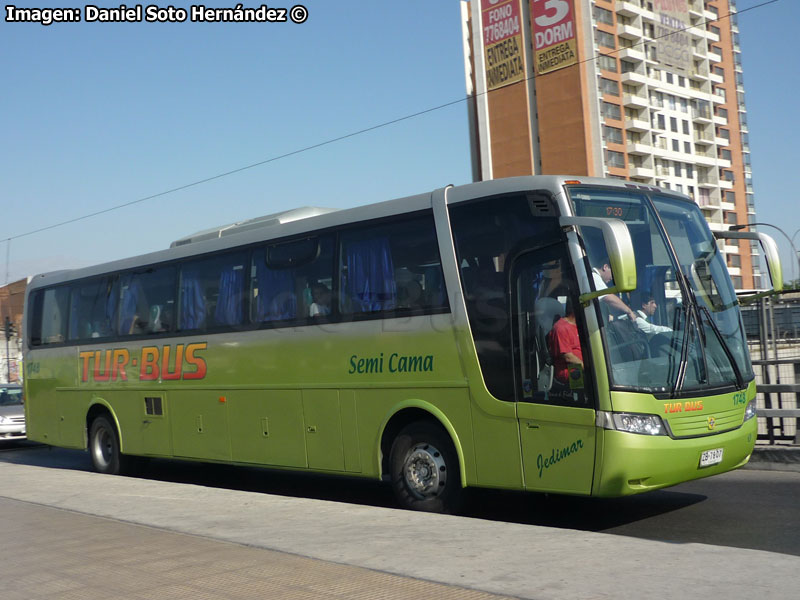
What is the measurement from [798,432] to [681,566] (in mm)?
7280

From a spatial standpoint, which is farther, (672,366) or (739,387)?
(739,387)

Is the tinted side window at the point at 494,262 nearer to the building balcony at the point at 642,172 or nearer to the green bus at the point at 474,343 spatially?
the green bus at the point at 474,343

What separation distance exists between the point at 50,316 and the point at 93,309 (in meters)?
1.80

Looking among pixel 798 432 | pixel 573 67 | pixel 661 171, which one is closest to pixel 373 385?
pixel 798 432

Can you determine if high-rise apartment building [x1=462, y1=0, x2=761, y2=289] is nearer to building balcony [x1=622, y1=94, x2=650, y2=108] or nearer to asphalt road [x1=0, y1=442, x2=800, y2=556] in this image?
building balcony [x1=622, y1=94, x2=650, y2=108]

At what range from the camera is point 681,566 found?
234 inches

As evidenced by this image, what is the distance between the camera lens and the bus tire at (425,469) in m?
9.48

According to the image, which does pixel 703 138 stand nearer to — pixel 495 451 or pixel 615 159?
pixel 615 159

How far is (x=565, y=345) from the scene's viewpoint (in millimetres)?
8367

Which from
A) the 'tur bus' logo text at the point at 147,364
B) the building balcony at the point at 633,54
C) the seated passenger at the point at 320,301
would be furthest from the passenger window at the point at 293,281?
the building balcony at the point at 633,54

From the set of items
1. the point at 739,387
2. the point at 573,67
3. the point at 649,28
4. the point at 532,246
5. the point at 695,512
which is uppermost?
the point at 649,28

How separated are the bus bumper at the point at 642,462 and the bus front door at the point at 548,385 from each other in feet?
0.50

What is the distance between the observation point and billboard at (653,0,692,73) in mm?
87500

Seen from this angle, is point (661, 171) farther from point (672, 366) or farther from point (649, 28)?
point (672, 366)
